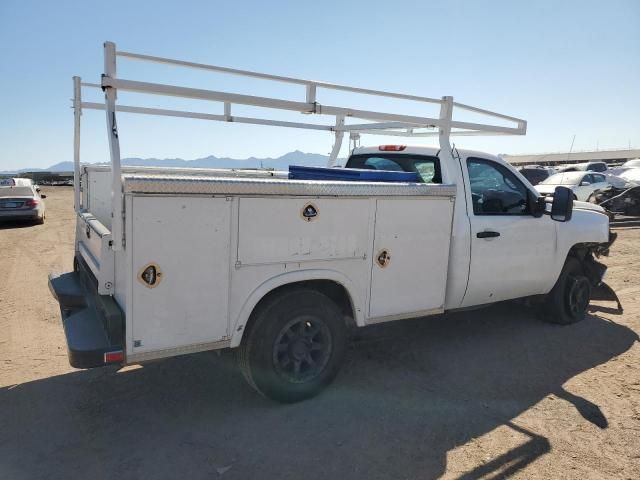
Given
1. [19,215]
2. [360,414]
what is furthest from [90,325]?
[19,215]

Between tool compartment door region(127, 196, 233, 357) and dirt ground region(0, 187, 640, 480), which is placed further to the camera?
dirt ground region(0, 187, 640, 480)

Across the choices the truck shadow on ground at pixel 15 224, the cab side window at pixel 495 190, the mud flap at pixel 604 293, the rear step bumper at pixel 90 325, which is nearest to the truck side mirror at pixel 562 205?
the cab side window at pixel 495 190

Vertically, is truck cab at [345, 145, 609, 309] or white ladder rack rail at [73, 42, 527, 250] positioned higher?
white ladder rack rail at [73, 42, 527, 250]

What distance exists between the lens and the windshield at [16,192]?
1433cm

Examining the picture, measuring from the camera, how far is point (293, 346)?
3.81 metres

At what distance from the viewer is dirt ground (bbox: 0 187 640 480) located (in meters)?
3.17

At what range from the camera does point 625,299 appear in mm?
7312

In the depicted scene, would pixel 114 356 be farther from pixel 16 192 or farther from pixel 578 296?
pixel 16 192

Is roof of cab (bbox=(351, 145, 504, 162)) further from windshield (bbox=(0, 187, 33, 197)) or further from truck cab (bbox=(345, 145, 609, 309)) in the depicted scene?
windshield (bbox=(0, 187, 33, 197))

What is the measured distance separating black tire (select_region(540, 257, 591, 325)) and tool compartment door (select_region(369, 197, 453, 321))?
2.13m

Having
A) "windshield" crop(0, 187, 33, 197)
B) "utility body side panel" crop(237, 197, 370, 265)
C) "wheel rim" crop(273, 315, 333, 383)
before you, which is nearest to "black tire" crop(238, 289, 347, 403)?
"wheel rim" crop(273, 315, 333, 383)

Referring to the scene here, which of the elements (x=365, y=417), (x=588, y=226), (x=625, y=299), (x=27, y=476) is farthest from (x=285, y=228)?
(x=625, y=299)

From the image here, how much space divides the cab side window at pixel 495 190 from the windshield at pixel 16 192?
13.9 meters

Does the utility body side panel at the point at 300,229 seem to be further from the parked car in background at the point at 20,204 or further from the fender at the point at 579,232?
the parked car in background at the point at 20,204
